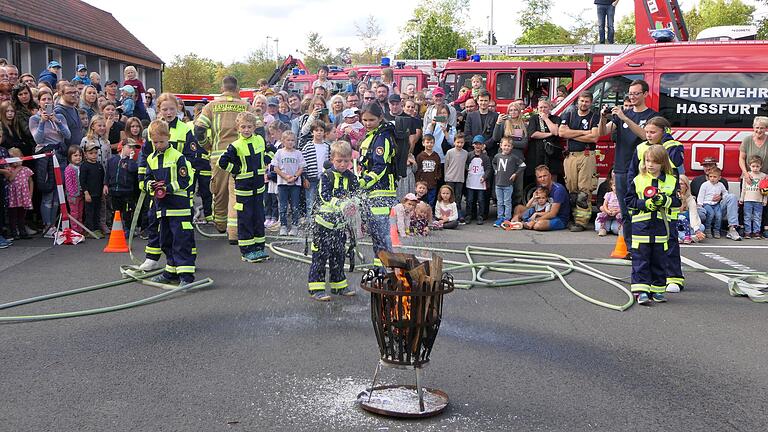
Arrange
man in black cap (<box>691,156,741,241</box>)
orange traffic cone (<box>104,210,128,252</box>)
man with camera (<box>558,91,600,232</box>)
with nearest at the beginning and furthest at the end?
orange traffic cone (<box>104,210,128,252</box>)
man in black cap (<box>691,156,741,241</box>)
man with camera (<box>558,91,600,232</box>)

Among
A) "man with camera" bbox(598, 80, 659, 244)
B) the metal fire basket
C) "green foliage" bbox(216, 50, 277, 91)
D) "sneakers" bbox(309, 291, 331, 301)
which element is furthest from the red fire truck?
"green foliage" bbox(216, 50, 277, 91)

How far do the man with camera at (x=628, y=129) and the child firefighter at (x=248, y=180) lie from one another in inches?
164

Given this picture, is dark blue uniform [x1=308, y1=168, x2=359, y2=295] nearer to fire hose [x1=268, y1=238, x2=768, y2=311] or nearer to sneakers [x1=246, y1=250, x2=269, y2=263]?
fire hose [x1=268, y1=238, x2=768, y2=311]

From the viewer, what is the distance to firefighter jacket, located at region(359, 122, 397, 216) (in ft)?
26.7

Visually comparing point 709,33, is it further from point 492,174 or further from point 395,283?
point 395,283

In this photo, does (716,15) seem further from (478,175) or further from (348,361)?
(348,361)

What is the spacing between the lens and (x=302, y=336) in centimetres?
670

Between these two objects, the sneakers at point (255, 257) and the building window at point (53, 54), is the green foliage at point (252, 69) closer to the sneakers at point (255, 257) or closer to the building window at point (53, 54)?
the building window at point (53, 54)

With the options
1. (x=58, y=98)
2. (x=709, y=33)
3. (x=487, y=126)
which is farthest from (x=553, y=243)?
(x=58, y=98)

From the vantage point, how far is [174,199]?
28.1 ft

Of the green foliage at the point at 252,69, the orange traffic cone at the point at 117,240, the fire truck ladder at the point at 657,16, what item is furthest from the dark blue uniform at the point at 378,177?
the green foliage at the point at 252,69

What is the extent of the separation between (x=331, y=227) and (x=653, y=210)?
3114 mm

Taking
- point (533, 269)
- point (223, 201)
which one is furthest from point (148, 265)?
point (533, 269)

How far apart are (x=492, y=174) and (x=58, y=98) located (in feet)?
22.8
